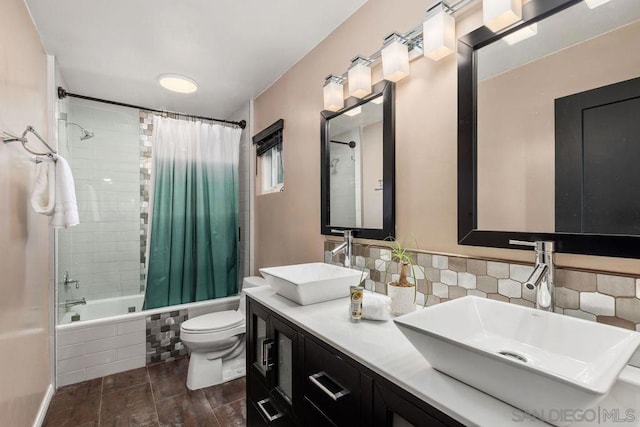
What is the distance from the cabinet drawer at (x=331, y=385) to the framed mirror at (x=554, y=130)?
652mm

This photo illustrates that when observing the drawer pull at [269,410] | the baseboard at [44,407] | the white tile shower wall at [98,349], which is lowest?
the baseboard at [44,407]

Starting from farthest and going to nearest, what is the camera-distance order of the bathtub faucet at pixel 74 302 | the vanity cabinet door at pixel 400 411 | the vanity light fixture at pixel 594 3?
the bathtub faucet at pixel 74 302, the vanity light fixture at pixel 594 3, the vanity cabinet door at pixel 400 411

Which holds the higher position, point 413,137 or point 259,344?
point 413,137

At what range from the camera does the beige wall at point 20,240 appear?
50.7 inches

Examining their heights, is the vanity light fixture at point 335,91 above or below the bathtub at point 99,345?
above

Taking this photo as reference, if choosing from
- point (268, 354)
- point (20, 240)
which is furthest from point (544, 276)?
point (20, 240)

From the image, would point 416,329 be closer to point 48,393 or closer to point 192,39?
point 192,39

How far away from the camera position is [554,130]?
94cm

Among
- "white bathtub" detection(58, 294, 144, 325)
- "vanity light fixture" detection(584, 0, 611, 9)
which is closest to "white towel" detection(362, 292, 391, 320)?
"vanity light fixture" detection(584, 0, 611, 9)

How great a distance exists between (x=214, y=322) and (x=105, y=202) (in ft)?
5.97

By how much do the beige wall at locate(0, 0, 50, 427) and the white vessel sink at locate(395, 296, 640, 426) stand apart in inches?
67.0

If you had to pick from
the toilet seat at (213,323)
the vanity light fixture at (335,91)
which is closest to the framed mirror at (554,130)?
the vanity light fixture at (335,91)

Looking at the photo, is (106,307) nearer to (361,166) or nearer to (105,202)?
(105,202)

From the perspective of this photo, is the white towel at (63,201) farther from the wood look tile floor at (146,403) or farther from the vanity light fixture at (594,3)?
the vanity light fixture at (594,3)
